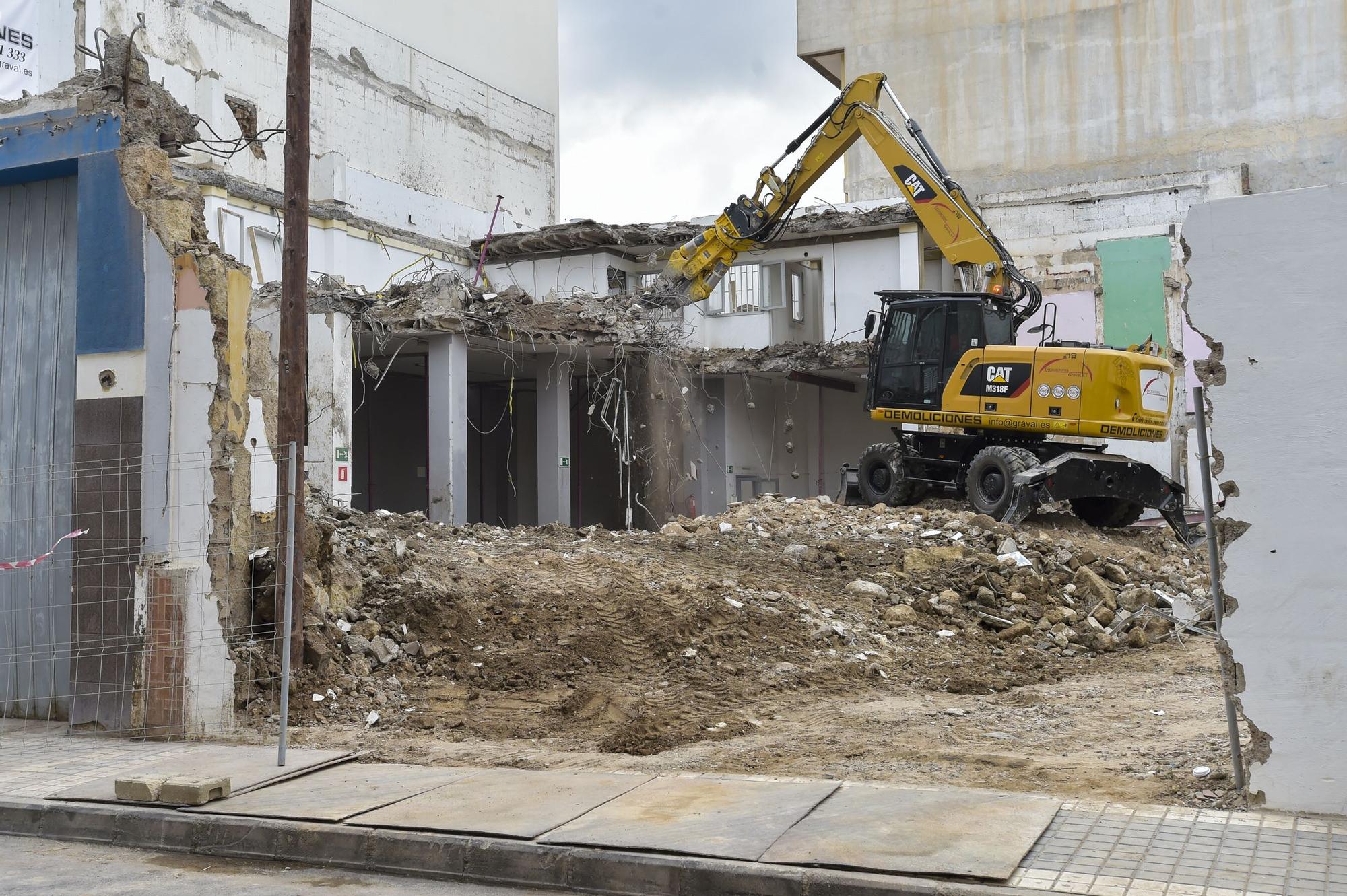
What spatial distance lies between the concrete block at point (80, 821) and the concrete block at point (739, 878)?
340 cm

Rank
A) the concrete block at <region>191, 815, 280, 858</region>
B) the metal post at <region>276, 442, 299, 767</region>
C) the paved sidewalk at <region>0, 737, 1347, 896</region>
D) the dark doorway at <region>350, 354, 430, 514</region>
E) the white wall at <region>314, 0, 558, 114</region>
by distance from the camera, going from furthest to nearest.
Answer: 1. the white wall at <region>314, 0, 558, 114</region>
2. the dark doorway at <region>350, 354, 430, 514</region>
3. the metal post at <region>276, 442, 299, 767</region>
4. the concrete block at <region>191, 815, 280, 858</region>
5. the paved sidewalk at <region>0, 737, 1347, 896</region>

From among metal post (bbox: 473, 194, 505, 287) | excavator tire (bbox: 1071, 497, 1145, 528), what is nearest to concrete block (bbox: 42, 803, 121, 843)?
excavator tire (bbox: 1071, 497, 1145, 528)

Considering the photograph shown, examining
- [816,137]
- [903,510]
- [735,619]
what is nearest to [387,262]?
[816,137]

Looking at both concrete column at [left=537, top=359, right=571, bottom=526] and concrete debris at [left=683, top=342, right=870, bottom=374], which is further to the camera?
concrete debris at [left=683, top=342, right=870, bottom=374]

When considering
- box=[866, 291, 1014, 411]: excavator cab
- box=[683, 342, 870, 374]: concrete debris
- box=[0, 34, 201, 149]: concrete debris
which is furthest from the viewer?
box=[683, 342, 870, 374]: concrete debris

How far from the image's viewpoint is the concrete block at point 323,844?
634 cm

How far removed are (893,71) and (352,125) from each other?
52.3ft

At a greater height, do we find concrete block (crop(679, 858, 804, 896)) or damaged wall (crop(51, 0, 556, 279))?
damaged wall (crop(51, 0, 556, 279))

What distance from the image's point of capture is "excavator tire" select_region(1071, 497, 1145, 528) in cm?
1831

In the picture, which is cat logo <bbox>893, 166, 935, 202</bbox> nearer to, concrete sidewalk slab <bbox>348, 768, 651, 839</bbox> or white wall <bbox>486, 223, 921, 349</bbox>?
white wall <bbox>486, 223, 921, 349</bbox>

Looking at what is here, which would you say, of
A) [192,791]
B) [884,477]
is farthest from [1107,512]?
[192,791]

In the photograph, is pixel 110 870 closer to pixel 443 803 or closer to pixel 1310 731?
pixel 443 803

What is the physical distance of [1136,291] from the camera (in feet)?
90.3

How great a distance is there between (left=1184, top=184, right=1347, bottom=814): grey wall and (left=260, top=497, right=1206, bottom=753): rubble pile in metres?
4.03
